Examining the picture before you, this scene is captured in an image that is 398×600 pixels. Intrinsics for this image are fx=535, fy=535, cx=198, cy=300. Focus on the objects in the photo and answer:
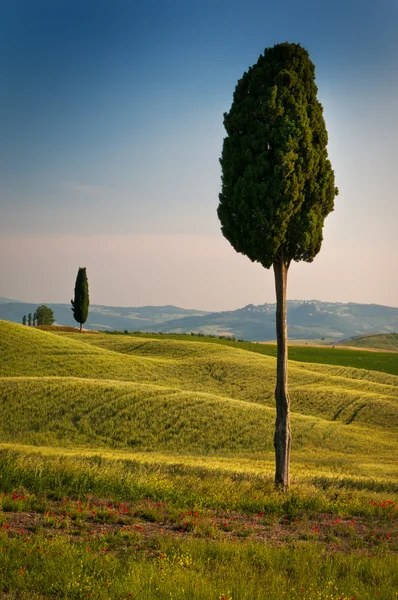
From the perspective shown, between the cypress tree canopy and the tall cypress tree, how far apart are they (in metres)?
0.03

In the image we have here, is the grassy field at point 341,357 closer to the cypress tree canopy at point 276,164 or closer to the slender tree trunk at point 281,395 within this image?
the slender tree trunk at point 281,395

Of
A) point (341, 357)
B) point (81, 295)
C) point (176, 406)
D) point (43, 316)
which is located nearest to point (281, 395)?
point (176, 406)

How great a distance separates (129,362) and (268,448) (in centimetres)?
2878

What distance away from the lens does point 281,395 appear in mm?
18125

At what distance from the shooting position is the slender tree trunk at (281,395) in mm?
17719

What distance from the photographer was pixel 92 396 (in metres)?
36.5

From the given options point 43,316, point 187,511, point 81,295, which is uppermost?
point 81,295

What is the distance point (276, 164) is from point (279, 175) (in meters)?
0.39

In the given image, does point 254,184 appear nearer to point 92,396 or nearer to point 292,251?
point 292,251

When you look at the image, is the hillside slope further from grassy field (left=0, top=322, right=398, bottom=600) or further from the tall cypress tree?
the tall cypress tree

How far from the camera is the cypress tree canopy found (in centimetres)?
1755

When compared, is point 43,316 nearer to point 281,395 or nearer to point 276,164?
point 281,395

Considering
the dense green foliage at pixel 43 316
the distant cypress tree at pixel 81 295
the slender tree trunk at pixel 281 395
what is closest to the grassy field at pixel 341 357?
the distant cypress tree at pixel 81 295

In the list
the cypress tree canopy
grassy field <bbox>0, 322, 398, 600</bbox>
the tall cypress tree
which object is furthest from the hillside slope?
the cypress tree canopy
